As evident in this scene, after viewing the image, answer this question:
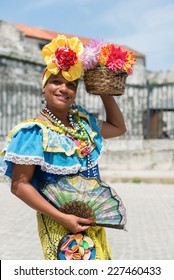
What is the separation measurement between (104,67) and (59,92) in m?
0.30

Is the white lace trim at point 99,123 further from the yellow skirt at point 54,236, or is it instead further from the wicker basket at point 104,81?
the yellow skirt at point 54,236

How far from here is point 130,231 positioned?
7.92 metres

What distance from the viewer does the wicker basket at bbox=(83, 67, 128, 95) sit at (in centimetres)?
329

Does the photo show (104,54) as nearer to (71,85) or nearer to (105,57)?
(105,57)

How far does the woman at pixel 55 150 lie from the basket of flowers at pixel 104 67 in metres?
0.08

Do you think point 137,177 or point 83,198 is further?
point 137,177

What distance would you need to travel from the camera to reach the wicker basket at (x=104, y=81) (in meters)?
3.29

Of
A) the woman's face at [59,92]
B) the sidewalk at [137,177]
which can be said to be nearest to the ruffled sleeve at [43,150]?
the woman's face at [59,92]

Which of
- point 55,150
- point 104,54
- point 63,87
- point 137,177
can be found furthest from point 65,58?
point 137,177

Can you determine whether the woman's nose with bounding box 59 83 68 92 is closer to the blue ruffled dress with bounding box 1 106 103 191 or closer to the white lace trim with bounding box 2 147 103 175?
the blue ruffled dress with bounding box 1 106 103 191

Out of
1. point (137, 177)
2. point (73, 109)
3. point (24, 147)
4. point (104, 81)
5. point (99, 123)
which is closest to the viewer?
point (24, 147)

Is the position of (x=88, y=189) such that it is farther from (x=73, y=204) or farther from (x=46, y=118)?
(x=46, y=118)

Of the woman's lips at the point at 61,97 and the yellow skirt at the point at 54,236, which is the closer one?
the yellow skirt at the point at 54,236
